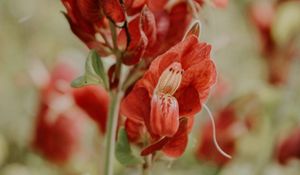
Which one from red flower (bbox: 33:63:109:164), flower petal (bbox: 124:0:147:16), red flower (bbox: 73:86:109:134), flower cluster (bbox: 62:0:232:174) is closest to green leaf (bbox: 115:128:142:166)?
flower cluster (bbox: 62:0:232:174)

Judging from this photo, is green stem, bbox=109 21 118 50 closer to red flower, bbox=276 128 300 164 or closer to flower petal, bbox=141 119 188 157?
flower petal, bbox=141 119 188 157

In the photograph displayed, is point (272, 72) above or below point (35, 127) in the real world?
below

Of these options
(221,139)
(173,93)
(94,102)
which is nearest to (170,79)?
(173,93)

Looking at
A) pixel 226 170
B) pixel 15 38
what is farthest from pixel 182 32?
pixel 15 38

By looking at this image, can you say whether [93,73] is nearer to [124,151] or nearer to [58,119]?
[124,151]

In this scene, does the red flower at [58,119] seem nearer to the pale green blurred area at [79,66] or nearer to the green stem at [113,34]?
the pale green blurred area at [79,66]

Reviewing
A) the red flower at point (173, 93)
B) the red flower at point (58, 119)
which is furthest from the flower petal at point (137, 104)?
the red flower at point (58, 119)

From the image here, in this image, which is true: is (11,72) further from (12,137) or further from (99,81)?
(99,81)
